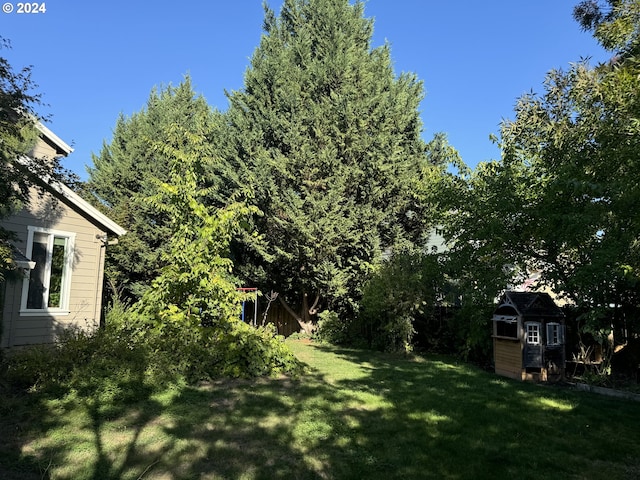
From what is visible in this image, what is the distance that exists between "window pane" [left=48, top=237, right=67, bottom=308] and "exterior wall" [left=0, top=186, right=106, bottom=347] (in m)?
0.26

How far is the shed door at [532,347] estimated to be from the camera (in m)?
8.55

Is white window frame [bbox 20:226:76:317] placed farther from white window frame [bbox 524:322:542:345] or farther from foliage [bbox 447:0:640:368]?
white window frame [bbox 524:322:542:345]

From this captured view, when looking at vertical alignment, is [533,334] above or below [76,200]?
below

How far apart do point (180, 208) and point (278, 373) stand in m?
4.01

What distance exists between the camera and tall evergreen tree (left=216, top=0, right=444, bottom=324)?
48.2ft

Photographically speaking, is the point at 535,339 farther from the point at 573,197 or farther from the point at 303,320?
the point at 303,320

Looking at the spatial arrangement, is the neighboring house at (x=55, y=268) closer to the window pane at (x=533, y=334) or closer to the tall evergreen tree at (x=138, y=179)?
the tall evergreen tree at (x=138, y=179)

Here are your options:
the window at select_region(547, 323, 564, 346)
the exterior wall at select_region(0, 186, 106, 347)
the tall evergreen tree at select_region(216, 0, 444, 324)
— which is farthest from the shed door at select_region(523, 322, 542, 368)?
the exterior wall at select_region(0, 186, 106, 347)

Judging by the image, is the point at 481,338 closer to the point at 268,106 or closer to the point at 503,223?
the point at 503,223

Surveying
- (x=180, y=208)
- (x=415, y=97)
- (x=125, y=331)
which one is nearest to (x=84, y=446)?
(x=125, y=331)

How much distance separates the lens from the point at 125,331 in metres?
8.03

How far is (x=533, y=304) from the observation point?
8.73 m

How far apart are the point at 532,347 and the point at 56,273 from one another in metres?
11.1

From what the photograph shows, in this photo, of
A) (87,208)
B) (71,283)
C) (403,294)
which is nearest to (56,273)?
(71,283)
